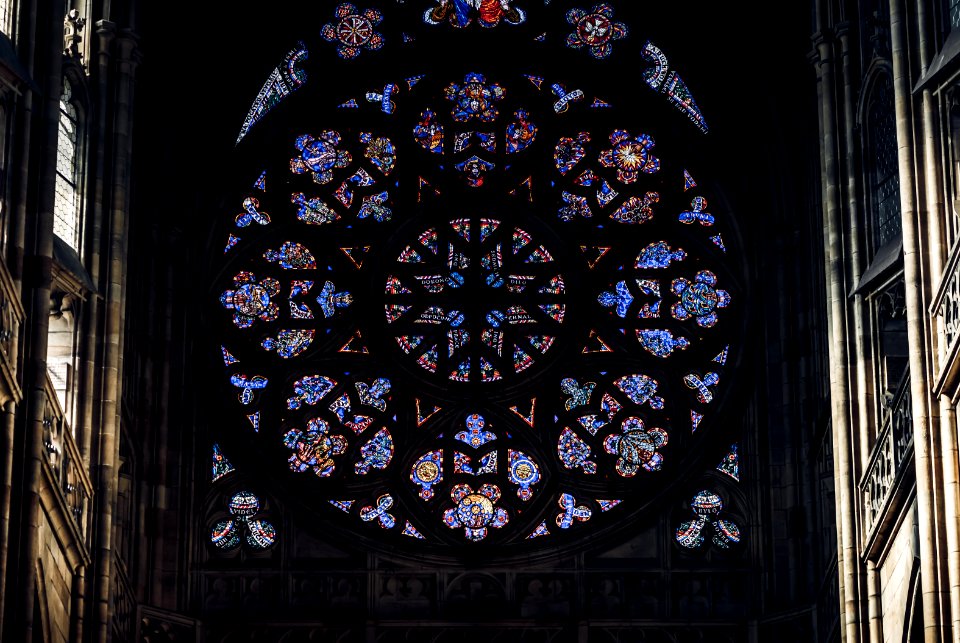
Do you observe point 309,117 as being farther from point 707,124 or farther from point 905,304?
point 905,304

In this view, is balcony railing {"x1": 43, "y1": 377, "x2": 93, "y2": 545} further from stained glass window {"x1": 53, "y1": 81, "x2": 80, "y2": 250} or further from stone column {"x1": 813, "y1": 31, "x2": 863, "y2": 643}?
stone column {"x1": 813, "y1": 31, "x2": 863, "y2": 643}

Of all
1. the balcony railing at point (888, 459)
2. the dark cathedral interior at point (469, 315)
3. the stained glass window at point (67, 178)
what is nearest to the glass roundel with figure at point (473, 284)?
the dark cathedral interior at point (469, 315)

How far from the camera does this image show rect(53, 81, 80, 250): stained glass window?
77.3ft

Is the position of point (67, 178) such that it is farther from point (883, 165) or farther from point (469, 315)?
point (883, 165)

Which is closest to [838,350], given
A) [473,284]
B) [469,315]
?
[469,315]

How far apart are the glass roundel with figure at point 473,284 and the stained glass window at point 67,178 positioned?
4.20 meters

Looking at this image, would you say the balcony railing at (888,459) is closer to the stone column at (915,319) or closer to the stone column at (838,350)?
the stone column at (838,350)

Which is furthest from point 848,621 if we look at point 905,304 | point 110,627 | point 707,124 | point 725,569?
point 707,124

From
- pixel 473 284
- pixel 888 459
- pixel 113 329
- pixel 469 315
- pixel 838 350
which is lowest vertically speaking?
pixel 888 459

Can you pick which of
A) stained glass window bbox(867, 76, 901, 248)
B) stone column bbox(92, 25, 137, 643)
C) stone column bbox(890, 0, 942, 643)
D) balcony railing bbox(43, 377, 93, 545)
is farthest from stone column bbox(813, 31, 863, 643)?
balcony railing bbox(43, 377, 93, 545)

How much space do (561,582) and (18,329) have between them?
747 cm

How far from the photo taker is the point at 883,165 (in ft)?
75.9

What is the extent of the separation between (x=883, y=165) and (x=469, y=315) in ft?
20.5

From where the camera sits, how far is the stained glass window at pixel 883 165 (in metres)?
22.8
